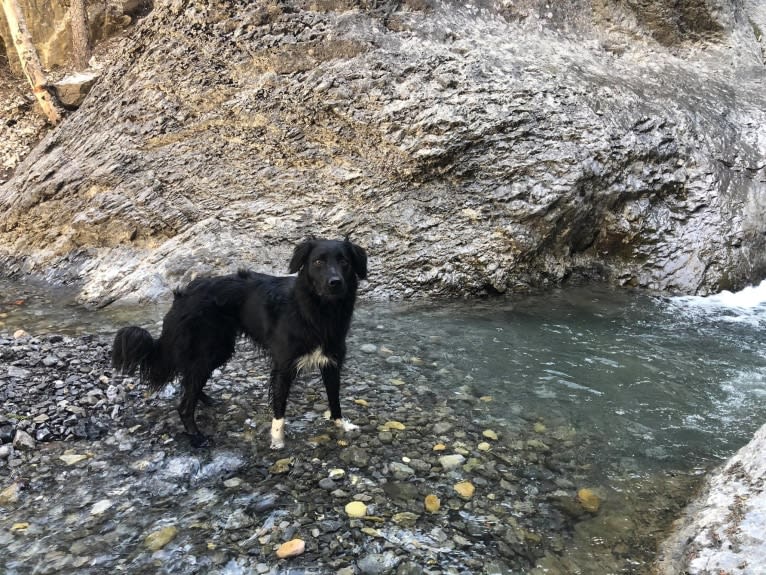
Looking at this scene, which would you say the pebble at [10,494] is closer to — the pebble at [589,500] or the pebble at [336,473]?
the pebble at [336,473]

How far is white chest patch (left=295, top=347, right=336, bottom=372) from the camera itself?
4234 millimetres

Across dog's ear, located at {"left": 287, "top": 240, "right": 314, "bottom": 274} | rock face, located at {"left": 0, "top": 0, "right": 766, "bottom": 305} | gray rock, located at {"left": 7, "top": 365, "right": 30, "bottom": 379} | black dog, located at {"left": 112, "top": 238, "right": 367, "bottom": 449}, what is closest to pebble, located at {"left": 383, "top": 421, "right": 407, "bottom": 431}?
black dog, located at {"left": 112, "top": 238, "right": 367, "bottom": 449}

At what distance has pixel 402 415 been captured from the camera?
478 centimetres

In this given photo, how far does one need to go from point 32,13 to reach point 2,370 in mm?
18803

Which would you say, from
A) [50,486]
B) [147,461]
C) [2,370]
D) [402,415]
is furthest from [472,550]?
[2,370]

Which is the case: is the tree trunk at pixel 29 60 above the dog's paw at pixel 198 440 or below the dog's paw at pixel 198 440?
above

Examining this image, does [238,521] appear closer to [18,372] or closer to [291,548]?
[291,548]

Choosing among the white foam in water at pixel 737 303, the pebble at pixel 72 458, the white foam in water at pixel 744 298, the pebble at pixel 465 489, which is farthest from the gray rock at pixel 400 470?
the white foam in water at pixel 744 298

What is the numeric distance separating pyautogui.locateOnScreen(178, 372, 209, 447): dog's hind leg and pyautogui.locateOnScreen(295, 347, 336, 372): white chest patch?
89 cm

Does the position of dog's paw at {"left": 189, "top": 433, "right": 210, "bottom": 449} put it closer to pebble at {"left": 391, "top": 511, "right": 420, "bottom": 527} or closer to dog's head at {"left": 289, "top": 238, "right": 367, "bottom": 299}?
dog's head at {"left": 289, "top": 238, "right": 367, "bottom": 299}

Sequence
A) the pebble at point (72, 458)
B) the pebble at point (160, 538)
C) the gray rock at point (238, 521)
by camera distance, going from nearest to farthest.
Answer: the pebble at point (160, 538), the gray rock at point (238, 521), the pebble at point (72, 458)

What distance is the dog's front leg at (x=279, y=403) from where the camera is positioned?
13.8ft

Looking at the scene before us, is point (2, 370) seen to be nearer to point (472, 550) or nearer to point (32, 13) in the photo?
point (472, 550)

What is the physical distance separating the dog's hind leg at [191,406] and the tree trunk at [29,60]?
14.1 meters
